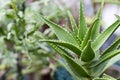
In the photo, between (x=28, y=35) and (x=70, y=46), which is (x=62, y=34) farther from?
(x=28, y=35)

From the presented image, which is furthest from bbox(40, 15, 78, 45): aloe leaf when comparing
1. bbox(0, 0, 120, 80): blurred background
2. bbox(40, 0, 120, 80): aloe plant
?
bbox(0, 0, 120, 80): blurred background

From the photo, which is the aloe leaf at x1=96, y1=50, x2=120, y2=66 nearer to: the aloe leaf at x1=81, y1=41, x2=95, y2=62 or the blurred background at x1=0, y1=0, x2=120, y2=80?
the aloe leaf at x1=81, y1=41, x2=95, y2=62

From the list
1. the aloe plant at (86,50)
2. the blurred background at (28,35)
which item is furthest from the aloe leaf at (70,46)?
the blurred background at (28,35)

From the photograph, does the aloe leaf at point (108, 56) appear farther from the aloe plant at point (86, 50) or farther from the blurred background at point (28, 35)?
the blurred background at point (28, 35)

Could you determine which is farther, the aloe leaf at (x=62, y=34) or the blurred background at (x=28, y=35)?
the blurred background at (x=28, y=35)

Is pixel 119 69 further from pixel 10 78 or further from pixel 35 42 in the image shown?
pixel 10 78

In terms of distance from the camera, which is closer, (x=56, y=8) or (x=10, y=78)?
(x=56, y=8)

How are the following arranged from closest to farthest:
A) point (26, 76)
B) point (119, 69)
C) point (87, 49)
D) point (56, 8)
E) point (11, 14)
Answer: point (87, 49) → point (11, 14) → point (119, 69) → point (56, 8) → point (26, 76)

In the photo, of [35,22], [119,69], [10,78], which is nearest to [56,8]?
[35,22]
